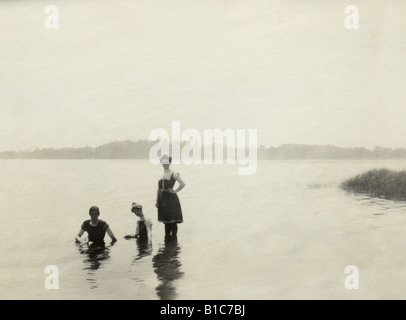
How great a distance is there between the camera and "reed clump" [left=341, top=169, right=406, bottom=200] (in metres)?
3.60

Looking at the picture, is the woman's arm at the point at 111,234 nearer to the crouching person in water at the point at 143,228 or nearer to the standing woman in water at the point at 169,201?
the crouching person in water at the point at 143,228

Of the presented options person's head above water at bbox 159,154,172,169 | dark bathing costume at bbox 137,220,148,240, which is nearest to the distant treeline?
person's head above water at bbox 159,154,172,169

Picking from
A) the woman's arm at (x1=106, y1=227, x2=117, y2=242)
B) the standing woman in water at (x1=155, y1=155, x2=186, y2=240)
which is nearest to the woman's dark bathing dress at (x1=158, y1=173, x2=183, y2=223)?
the standing woman in water at (x1=155, y1=155, x2=186, y2=240)

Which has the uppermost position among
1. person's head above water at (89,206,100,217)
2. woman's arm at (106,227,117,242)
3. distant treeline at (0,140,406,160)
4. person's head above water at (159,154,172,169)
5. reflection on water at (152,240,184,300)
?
distant treeline at (0,140,406,160)

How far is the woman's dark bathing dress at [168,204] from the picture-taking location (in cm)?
365

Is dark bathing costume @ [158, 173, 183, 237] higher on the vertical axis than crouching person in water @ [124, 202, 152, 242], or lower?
higher

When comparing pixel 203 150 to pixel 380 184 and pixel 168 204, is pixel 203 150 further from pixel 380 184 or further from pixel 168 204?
pixel 380 184

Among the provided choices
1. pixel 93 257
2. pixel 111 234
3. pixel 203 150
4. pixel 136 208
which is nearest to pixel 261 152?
pixel 203 150

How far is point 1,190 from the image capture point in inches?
150

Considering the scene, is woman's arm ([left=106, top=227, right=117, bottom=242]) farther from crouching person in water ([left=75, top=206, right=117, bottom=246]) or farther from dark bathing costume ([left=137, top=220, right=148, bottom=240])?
dark bathing costume ([left=137, top=220, right=148, bottom=240])

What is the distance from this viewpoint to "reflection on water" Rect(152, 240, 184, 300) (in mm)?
3502

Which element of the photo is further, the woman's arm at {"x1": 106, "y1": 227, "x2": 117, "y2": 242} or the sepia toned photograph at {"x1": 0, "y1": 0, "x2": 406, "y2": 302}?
the woman's arm at {"x1": 106, "y1": 227, "x2": 117, "y2": 242}

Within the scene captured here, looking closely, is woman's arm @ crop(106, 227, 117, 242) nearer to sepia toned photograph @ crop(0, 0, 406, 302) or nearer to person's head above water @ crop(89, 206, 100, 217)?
sepia toned photograph @ crop(0, 0, 406, 302)
